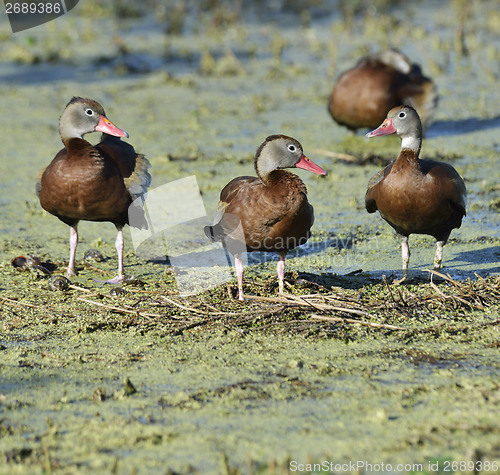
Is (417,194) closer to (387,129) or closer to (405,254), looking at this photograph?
(405,254)

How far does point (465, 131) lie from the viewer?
10.1 m

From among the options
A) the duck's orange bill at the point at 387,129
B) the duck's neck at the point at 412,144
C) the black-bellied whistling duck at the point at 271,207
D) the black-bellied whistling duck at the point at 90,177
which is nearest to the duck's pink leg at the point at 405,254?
the duck's neck at the point at 412,144

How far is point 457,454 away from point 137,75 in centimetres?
1060

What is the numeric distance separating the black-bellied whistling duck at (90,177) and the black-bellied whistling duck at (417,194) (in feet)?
5.67

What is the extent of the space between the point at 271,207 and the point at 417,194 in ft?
3.47

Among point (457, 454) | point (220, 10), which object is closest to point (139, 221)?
point (457, 454)

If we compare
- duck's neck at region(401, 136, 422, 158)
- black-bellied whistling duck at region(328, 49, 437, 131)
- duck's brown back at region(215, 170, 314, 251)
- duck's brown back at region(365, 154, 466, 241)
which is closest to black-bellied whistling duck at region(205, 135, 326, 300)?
duck's brown back at region(215, 170, 314, 251)

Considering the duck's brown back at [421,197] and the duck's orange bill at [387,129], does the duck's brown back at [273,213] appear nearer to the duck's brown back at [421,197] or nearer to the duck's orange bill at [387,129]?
the duck's brown back at [421,197]

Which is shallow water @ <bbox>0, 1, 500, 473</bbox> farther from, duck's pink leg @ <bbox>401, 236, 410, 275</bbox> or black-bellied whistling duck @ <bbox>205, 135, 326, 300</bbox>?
black-bellied whistling duck @ <bbox>205, 135, 326, 300</bbox>

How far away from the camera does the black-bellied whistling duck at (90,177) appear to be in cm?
552

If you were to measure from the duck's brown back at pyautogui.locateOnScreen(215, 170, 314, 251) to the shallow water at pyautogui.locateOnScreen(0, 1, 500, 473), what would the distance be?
0.69m

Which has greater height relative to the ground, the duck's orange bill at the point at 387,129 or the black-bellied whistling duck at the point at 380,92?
the black-bellied whistling duck at the point at 380,92

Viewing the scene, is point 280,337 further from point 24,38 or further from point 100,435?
point 24,38

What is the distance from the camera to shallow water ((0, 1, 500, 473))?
3297mm
